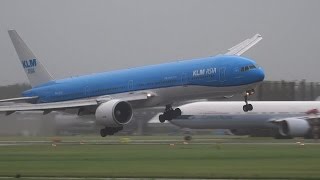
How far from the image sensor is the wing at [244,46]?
72250mm

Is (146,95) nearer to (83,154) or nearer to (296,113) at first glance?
(83,154)

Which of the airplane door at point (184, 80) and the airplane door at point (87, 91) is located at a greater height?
the airplane door at point (184, 80)

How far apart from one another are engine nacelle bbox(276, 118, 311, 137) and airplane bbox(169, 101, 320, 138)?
100 centimetres

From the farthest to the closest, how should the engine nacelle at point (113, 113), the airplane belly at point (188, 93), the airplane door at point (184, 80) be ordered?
the engine nacelle at point (113, 113) < the airplane door at point (184, 80) < the airplane belly at point (188, 93)

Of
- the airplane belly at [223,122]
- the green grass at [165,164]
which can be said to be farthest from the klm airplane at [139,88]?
the green grass at [165,164]

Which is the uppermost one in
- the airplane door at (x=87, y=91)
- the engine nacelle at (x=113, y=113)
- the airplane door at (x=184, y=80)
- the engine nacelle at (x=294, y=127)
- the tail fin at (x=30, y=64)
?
the tail fin at (x=30, y=64)

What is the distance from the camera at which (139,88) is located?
218 ft

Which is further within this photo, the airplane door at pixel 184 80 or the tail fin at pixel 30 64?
the tail fin at pixel 30 64

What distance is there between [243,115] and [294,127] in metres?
7.70

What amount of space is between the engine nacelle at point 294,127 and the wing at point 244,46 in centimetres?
1066

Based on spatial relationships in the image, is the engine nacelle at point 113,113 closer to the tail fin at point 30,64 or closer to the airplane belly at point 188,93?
the airplane belly at point 188,93

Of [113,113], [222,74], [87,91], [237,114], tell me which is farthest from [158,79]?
[237,114]

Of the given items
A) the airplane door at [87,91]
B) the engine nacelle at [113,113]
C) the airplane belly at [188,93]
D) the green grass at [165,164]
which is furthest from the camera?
the airplane door at [87,91]

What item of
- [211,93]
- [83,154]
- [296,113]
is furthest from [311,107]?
[83,154]
